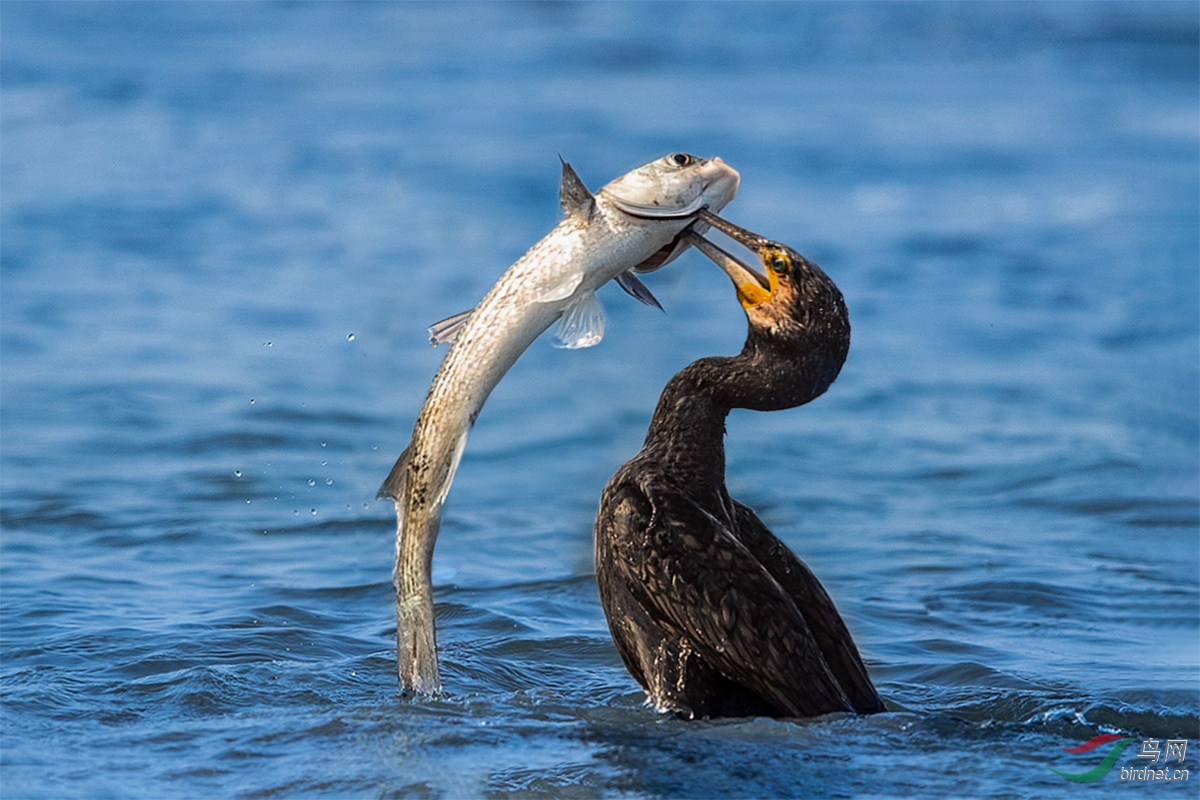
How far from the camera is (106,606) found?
7.14m

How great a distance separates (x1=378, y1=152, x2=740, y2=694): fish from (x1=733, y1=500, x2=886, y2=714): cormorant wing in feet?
2.93

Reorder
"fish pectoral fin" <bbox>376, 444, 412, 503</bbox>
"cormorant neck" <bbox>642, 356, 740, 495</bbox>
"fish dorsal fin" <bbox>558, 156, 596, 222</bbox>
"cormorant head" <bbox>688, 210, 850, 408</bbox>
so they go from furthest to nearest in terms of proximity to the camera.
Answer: "cormorant neck" <bbox>642, 356, 740, 495</bbox> → "cormorant head" <bbox>688, 210, 850, 408</bbox> → "fish pectoral fin" <bbox>376, 444, 412, 503</bbox> → "fish dorsal fin" <bbox>558, 156, 596, 222</bbox>

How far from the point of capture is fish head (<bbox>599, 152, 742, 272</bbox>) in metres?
5.17

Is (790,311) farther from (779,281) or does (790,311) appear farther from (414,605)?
(414,605)

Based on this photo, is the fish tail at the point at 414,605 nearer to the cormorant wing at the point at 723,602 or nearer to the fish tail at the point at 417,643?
the fish tail at the point at 417,643

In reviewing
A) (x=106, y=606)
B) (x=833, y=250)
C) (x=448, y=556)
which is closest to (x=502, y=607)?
(x=448, y=556)

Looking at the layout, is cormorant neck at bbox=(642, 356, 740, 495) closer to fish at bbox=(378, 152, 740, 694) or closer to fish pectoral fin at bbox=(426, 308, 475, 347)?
fish at bbox=(378, 152, 740, 694)

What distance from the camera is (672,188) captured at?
5.20 m

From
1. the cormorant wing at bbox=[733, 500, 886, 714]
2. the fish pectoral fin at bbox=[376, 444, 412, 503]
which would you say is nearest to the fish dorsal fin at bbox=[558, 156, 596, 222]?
the fish pectoral fin at bbox=[376, 444, 412, 503]

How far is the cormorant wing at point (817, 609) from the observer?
5637 millimetres

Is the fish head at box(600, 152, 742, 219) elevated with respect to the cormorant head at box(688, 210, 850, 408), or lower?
elevated

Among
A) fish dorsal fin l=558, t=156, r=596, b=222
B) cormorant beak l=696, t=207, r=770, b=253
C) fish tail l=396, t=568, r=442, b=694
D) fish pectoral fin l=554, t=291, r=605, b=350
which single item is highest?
fish dorsal fin l=558, t=156, r=596, b=222

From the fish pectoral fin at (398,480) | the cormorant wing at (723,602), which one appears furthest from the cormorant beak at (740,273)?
the fish pectoral fin at (398,480)

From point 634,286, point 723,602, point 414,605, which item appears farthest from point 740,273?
point 414,605
